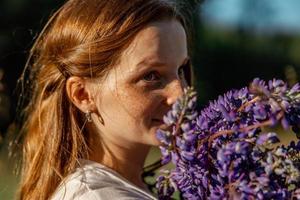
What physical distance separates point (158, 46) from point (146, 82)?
11 cm

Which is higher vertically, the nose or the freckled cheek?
the nose

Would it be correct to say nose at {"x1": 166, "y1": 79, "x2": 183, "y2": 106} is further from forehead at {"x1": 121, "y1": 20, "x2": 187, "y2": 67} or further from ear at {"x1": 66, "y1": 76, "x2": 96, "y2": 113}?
ear at {"x1": 66, "y1": 76, "x2": 96, "y2": 113}

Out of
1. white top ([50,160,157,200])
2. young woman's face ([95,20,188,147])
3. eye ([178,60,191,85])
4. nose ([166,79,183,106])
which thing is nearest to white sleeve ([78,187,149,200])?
white top ([50,160,157,200])

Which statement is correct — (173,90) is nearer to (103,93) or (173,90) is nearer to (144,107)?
(144,107)

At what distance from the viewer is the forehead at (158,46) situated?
2.18 metres

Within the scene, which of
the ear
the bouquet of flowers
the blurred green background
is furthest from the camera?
the blurred green background

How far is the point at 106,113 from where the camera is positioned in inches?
90.7

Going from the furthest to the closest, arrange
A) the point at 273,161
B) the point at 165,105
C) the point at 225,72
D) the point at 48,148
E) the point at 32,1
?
the point at 225,72, the point at 32,1, the point at 48,148, the point at 165,105, the point at 273,161

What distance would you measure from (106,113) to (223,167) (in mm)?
711

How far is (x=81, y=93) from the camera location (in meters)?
2.38

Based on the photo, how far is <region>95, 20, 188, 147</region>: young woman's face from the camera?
217cm

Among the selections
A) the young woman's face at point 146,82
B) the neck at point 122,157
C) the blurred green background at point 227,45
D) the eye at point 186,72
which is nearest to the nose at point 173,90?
the young woman's face at point 146,82

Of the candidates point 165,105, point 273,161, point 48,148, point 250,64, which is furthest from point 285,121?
point 250,64

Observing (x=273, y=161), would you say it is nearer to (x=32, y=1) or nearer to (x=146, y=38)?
(x=146, y=38)
